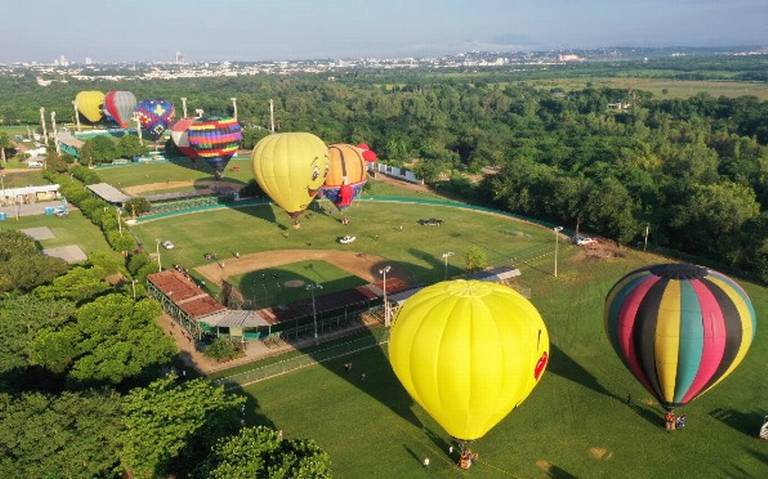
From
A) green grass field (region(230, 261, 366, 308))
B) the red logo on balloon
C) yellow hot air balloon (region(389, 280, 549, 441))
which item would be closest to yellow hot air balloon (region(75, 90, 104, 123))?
green grass field (region(230, 261, 366, 308))

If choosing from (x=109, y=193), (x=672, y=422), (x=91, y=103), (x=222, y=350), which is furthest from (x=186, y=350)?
(x=91, y=103)

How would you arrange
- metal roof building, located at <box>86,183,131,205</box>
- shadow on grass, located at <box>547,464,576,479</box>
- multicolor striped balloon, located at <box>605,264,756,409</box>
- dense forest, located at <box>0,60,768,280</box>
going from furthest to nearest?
metal roof building, located at <box>86,183,131,205</box> < dense forest, located at <box>0,60,768,280</box> < multicolor striped balloon, located at <box>605,264,756,409</box> < shadow on grass, located at <box>547,464,576,479</box>

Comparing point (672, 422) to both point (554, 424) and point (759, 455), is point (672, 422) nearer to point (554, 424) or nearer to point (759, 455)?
point (759, 455)

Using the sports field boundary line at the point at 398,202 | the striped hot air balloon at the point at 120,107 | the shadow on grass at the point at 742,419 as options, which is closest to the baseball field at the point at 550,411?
the shadow on grass at the point at 742,419

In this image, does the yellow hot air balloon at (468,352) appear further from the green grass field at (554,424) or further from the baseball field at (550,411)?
the baseball field at (550,411)

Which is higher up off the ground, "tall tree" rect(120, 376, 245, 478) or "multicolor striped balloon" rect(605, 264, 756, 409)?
"multicolor striped balloon" rect(605, 264, 756, 409)

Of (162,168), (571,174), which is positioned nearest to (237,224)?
(162,168)

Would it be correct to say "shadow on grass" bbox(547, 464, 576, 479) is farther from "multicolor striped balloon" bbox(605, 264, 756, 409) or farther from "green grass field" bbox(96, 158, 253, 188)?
"green grass field" bbox(96, 158, 253, 188)

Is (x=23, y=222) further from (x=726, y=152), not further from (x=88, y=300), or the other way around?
(x=726, y=152)
